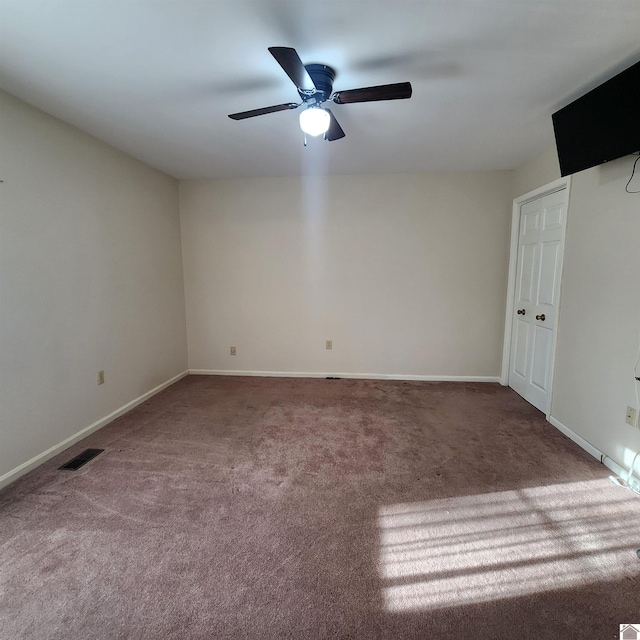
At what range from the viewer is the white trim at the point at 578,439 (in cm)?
232

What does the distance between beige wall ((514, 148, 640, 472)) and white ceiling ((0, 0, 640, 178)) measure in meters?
0.70

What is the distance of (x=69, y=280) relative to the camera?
2.51 metres

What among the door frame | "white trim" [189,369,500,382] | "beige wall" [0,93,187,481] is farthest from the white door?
"beige wall" [0,93,187,481]

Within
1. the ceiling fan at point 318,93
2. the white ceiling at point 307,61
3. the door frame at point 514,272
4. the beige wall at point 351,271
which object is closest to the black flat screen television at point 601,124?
the white ceiling at point 307,61

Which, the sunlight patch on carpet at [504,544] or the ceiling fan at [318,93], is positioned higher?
the ceiling fan at [318,93]

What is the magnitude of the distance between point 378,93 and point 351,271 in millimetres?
2404

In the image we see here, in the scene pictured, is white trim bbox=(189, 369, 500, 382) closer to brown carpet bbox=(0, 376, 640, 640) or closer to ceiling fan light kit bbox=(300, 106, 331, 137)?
brown carpet bbox=(0, 376, 640, 640)

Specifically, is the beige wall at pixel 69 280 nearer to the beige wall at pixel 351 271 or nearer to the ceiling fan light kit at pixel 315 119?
the beige wall at pixel 351 271

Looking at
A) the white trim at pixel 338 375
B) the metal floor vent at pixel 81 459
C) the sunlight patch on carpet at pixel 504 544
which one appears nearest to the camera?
the sunlight patch on carpet at pixel 504 544

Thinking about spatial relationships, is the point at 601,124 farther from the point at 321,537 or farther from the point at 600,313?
the point at 321,537

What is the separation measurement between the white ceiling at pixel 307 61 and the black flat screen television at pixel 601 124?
→ 0.08 m

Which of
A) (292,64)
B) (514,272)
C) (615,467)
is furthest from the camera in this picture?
(514,272)

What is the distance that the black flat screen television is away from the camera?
1814 millimetres

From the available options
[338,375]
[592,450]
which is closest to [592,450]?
[592,450]
